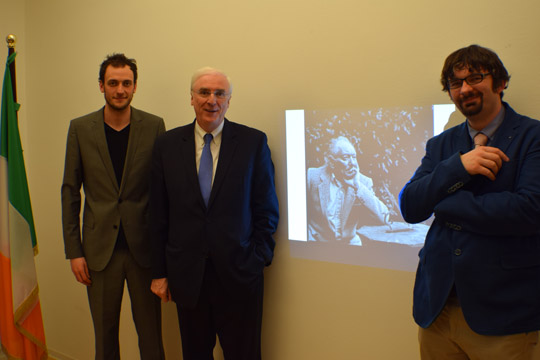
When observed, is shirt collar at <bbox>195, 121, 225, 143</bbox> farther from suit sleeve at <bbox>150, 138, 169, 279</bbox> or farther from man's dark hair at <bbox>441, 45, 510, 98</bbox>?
man's dark hair at <bbox>441, 45, 510, 98</bbox>

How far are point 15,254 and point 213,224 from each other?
145 centimetres

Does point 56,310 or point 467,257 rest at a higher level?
point 467,257

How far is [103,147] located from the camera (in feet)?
7.18

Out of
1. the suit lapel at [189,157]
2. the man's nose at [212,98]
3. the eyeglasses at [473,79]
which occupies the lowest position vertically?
the suit lapel at [189,157]

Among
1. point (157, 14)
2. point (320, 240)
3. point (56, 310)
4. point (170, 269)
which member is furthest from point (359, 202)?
point (56, 310)

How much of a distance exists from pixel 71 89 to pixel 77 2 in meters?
0.66

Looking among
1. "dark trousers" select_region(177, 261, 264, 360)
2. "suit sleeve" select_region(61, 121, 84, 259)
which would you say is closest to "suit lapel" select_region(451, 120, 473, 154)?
"dark trousers" select_region(177, 261, 264, 360)

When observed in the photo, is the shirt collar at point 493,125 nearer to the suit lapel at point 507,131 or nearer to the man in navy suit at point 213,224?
the suit lapel at point 507,131

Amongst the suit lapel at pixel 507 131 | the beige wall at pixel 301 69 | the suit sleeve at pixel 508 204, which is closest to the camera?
A: the suit sleeve at pixel 508 204

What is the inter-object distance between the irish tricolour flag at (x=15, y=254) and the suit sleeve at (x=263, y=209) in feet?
5.10

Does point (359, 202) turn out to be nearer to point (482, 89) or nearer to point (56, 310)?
point (482, 89)

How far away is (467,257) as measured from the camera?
129 centimetres

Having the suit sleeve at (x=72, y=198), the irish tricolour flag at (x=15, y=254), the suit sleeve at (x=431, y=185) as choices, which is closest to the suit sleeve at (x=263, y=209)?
the suit sleeve at (x=431, y=185)

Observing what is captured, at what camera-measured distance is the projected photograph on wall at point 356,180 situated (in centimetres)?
184
